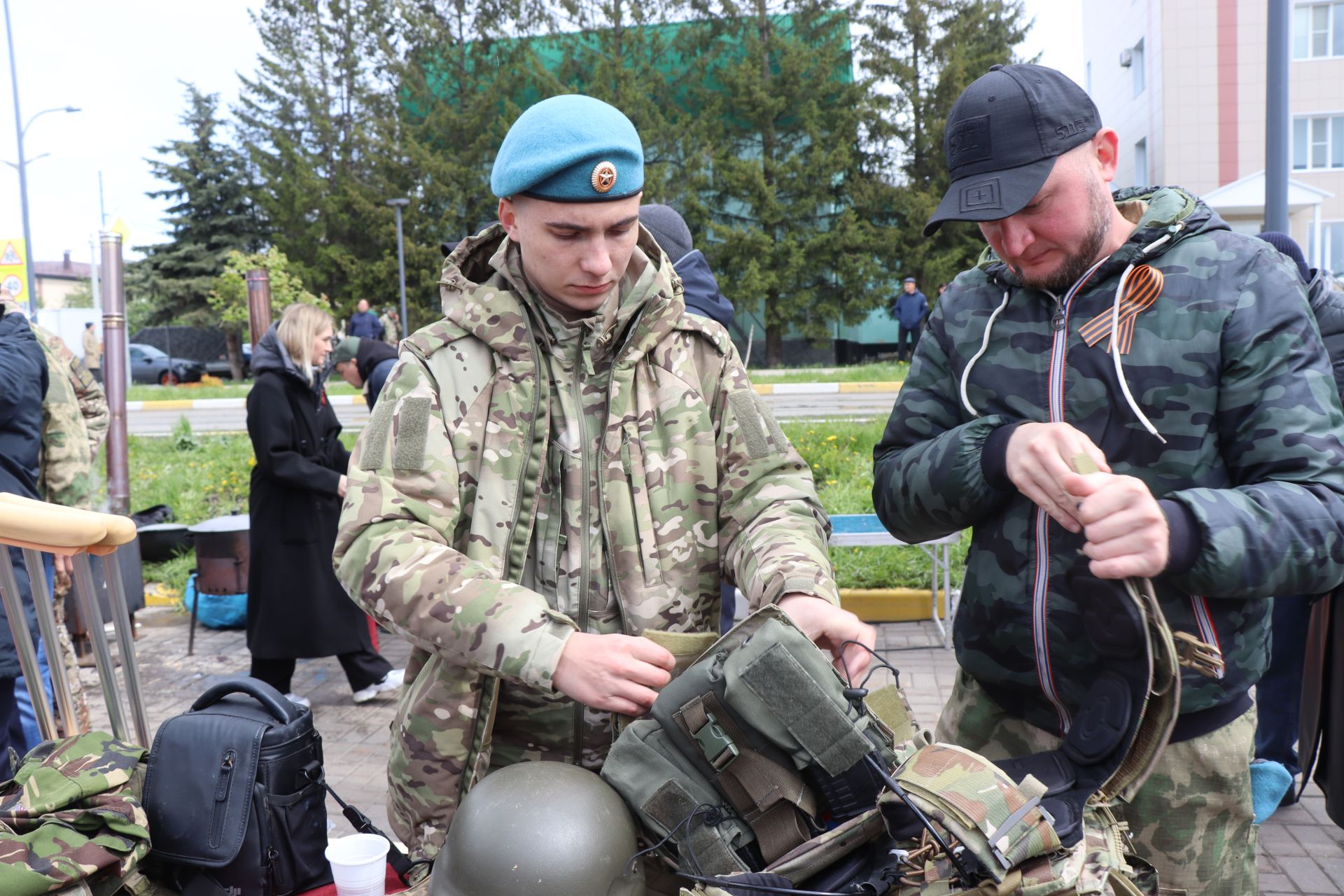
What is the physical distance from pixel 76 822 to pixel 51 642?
16.7 inches

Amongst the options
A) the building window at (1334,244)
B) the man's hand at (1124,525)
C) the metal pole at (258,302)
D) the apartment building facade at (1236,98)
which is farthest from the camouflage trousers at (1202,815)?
the building window at (1334,244)

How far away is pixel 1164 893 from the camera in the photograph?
4.84 feet

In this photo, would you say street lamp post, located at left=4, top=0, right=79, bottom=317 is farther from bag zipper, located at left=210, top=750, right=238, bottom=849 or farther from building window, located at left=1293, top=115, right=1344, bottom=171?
building window, located at left=1293, top=115, right=1344, bottom=171

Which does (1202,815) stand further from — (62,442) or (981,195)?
(62,442)

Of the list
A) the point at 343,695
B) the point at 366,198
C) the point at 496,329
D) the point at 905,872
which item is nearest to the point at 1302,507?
the point at 905,872

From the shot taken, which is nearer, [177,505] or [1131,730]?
[1131,730]

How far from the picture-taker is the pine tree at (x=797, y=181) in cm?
2900

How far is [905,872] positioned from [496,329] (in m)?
1.12

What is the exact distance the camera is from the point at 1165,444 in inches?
67.8

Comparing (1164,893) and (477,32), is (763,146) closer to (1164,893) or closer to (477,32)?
(477,32)

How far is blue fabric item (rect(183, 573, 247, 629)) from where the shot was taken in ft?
22.8

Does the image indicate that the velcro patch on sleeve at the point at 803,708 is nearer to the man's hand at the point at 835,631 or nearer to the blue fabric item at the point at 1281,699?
the man's hand at the point at 835,631

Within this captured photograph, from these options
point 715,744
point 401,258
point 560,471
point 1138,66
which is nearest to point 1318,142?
point 1138,66

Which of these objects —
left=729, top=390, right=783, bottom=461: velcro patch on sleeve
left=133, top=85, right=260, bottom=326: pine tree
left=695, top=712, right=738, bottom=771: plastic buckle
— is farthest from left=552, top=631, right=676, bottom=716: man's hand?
left=133, top=85, right=260, bottom=326: pine tree
